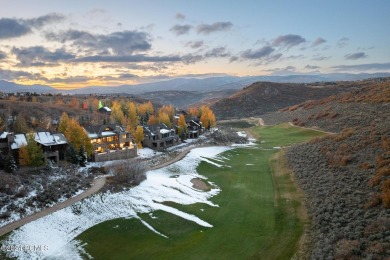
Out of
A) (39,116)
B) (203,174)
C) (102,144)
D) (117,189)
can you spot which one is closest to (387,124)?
(203,174)

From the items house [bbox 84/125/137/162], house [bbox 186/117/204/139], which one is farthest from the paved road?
house [bbox 186/117/204/139]

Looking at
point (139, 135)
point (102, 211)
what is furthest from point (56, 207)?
point (139, 135)

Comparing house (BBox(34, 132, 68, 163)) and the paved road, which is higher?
house (BBox(34, 132, 68, 163))

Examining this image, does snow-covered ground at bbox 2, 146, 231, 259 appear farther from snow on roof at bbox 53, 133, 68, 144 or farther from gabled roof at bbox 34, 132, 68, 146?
gabled roof at bbox 34, 132, 68, 146

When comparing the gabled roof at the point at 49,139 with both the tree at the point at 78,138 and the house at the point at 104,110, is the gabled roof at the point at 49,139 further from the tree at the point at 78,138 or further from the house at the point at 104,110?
the house at the point at 104,110

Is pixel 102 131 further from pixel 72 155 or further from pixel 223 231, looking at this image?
pixel 223 231
